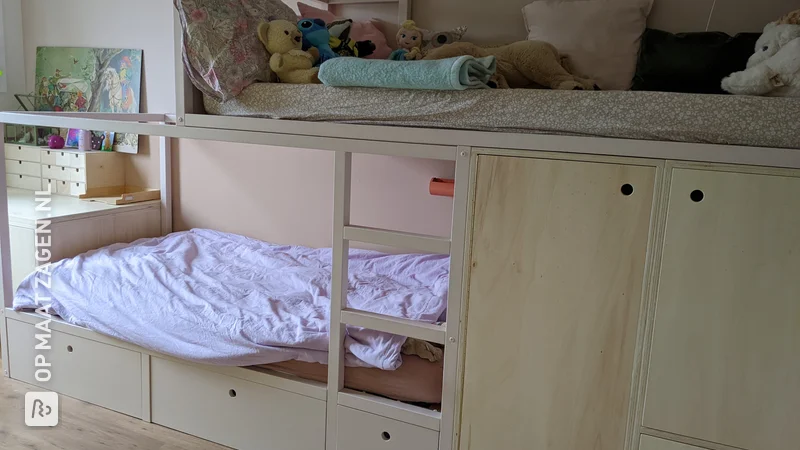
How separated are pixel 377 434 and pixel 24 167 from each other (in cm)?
271

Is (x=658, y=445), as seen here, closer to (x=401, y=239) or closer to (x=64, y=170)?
(x=401, y=239)

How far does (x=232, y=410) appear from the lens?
2061mm

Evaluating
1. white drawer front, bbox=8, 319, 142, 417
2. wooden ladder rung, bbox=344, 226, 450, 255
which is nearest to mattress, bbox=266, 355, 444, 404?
wooden ladder rung, bbox=344, 226, 450, 255

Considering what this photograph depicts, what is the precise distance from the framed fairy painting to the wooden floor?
1.57 m

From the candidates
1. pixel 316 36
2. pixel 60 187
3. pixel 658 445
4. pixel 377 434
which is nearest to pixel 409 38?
pixel 316 36

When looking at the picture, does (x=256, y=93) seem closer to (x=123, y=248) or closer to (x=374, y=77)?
(x=374, y=77)

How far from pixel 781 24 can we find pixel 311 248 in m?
2.03

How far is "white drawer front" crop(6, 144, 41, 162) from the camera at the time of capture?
3398mm

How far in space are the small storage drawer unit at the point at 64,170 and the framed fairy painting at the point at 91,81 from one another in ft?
0.47

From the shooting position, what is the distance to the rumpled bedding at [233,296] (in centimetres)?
194

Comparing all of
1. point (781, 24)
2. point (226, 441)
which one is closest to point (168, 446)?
point (226, 441)

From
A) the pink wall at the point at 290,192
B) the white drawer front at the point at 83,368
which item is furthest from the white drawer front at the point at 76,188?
the white drawer front at the point at 83,368

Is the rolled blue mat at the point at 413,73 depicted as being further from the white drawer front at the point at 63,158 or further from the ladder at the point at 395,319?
the white drawer front at the point at 63,158

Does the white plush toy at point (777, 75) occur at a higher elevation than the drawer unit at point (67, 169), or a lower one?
higher
